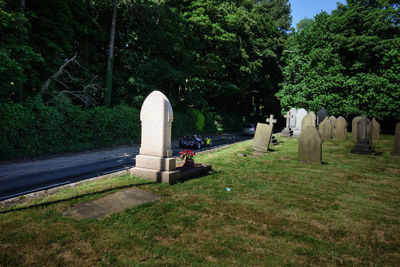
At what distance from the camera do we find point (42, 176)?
1029 cm

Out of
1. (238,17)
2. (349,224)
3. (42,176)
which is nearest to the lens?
(349,224)

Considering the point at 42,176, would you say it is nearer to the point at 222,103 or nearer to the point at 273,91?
the point at 222,103

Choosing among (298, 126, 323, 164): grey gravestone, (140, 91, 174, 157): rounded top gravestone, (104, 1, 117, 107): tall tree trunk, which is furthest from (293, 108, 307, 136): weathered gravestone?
(140, 91, 174, 157): rounded top gravestone

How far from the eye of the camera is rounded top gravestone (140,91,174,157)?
26.0 ft

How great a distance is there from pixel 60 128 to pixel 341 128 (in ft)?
73.6

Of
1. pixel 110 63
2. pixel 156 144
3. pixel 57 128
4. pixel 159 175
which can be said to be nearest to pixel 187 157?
pixel 156 144

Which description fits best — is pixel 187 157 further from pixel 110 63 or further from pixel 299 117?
pixel 299 117

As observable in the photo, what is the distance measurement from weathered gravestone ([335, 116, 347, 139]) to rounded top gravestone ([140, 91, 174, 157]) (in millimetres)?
19732

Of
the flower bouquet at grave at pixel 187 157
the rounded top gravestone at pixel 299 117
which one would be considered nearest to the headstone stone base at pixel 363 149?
the rounded top gravestone at pixel 299 117

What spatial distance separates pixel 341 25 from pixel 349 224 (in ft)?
117

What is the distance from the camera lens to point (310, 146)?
11602 millimetres

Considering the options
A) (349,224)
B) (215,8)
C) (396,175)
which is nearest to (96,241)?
(349,224)

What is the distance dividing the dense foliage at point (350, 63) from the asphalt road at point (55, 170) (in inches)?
1119

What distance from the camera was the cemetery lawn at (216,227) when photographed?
3729 millimetres
